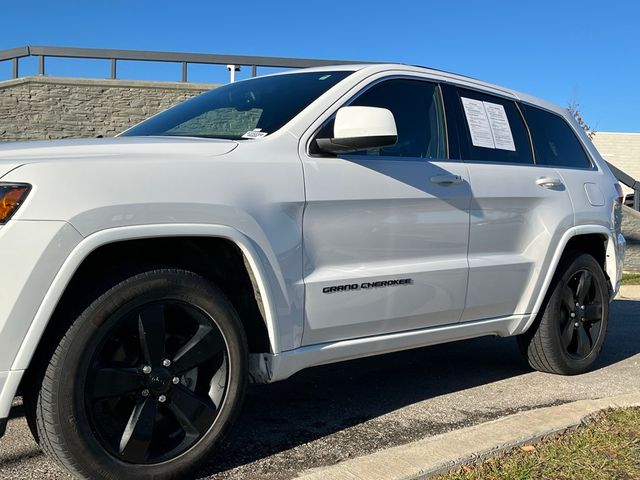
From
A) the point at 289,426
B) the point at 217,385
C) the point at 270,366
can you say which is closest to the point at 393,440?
the point at 289,426

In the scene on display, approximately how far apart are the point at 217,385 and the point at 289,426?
3.04 ft

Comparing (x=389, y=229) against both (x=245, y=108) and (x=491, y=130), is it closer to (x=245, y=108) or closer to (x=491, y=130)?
(x=245, y=108)

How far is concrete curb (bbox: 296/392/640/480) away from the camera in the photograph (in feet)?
9.84

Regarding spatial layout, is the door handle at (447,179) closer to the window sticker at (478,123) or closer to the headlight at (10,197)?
the window sticker at (478,123)

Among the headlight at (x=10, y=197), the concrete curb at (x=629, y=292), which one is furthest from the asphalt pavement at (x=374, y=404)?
the concrete curb at (x=629, y=292)

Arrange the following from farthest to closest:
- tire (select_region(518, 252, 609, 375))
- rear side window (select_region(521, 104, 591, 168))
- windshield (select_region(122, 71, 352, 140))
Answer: rear side window (select_region(521, 104, 591, 168)), tire (select_region(518, 252, 609, 375)), windshield (select_region(122, 71, 352, 140))

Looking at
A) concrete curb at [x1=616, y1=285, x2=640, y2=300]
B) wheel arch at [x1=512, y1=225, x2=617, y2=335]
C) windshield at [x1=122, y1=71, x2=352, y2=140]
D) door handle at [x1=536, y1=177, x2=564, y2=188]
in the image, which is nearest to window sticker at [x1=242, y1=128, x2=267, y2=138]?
windshield at [x1=122, y1=71, x2=352, y2=140]

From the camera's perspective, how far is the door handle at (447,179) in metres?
3.87

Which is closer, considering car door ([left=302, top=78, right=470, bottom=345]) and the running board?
the running board

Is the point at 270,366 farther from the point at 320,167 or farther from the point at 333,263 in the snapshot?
the point at 320,167

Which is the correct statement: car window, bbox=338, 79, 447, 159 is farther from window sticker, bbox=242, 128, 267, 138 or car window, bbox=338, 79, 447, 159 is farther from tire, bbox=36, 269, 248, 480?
tire, bbox=36, 269, 248, 480

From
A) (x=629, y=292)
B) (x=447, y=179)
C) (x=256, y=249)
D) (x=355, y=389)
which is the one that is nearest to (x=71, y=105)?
(x=629, y=292)

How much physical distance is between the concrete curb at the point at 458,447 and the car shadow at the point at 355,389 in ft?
1.66

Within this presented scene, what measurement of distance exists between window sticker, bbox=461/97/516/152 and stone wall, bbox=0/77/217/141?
14827 millimetres
